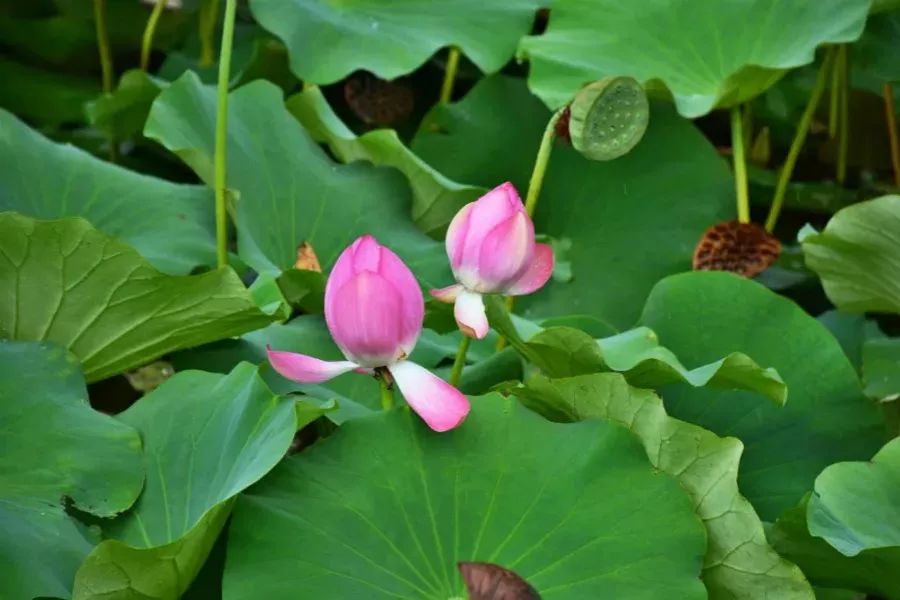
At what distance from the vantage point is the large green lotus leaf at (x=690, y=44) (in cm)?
151

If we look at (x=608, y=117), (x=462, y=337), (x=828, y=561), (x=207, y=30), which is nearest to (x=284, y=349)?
(x=462, y=337)

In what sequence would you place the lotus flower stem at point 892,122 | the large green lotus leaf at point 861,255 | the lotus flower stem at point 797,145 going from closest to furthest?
the large green lotus leaf at point 861,255
the lotus flower stem at point 797,145
the lotus flower stem at point 892,122

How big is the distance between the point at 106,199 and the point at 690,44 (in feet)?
2.33

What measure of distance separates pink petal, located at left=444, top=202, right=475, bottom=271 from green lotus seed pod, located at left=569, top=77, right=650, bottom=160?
130mm

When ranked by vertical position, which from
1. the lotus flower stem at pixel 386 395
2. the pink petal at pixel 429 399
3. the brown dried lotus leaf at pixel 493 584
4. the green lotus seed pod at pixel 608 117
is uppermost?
the green lotus seed pod at pixel 608 117

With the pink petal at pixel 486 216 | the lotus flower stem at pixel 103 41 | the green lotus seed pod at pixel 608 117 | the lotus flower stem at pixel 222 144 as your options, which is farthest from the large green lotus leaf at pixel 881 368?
the lotus flower stem at pixel 103 41

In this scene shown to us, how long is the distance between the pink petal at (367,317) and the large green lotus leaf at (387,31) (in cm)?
71

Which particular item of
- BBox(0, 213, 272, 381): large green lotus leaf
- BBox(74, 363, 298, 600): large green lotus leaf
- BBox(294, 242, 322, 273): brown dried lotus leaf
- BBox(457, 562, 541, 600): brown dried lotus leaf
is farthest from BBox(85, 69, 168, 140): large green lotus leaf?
BBox(457, 562, 541, 600): brown dried lotus leaf

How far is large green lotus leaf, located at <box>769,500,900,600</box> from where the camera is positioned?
1.00m

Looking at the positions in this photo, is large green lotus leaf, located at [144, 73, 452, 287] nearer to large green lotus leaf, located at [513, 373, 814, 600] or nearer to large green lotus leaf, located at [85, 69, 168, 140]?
large green lotus leaf, located at [85, 69, 168, 140]

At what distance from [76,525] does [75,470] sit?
0.05 meters

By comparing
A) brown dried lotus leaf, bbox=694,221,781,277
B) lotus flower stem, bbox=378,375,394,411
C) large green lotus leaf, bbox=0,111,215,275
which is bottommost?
brown dried lotus leaf, bbox=694,221,781,277

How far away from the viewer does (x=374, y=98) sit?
200 centimetres

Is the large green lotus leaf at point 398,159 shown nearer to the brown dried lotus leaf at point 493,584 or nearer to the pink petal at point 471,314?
the pink petal at point 471,314
